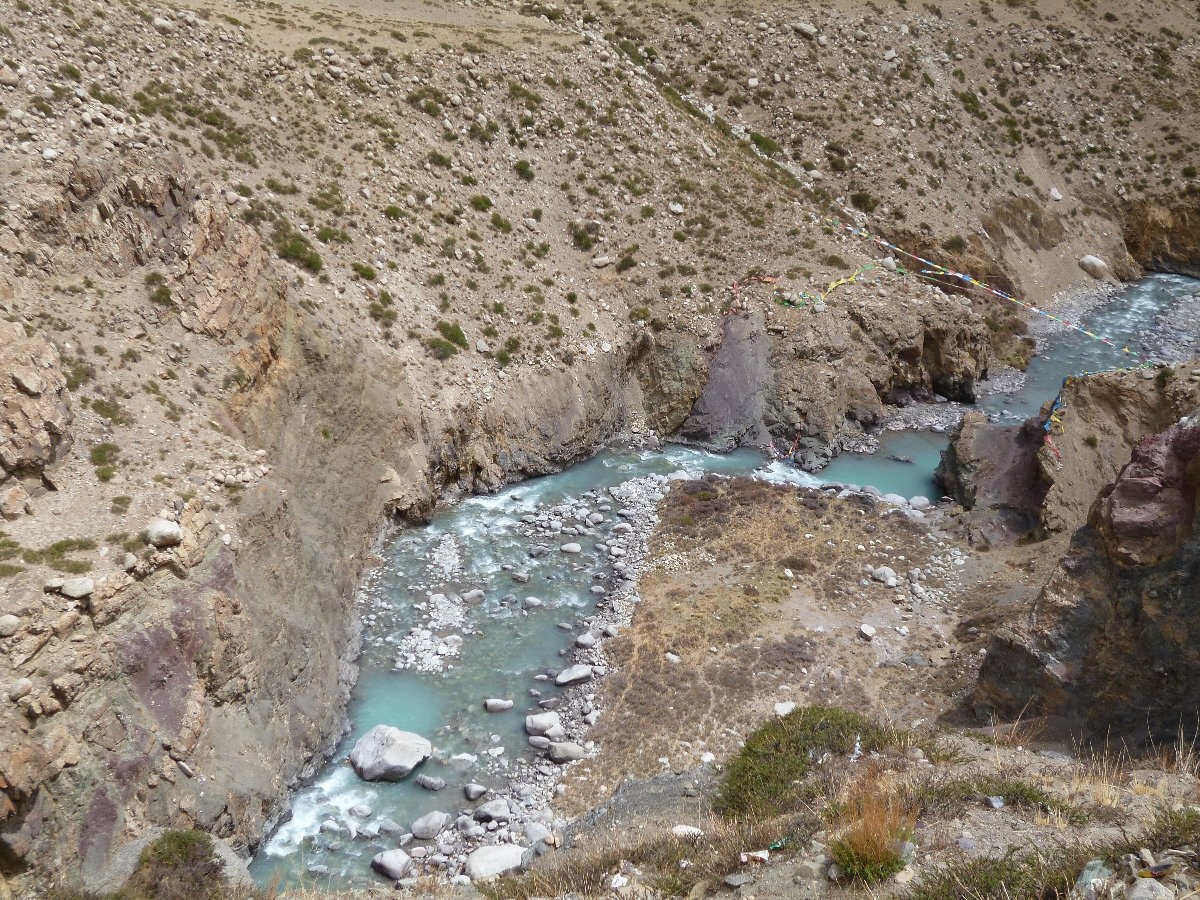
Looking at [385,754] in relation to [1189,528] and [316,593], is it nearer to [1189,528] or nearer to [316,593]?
[316,593]

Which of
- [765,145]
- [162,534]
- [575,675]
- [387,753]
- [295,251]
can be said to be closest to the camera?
[162,534]

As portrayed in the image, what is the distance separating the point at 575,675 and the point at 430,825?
15.9 ft

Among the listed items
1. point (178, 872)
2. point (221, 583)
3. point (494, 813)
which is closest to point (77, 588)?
point (221, 583)

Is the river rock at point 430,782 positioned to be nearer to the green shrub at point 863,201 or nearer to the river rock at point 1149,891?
the river rock at point 1149,891

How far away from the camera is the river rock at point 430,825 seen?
16.4 meters

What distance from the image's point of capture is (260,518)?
1853 centimetres

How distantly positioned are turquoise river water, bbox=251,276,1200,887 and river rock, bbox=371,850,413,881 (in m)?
0.30

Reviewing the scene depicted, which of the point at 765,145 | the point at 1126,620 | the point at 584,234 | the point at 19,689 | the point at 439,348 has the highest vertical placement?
the point at 765,145

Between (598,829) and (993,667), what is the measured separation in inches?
316

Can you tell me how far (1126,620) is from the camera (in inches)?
592

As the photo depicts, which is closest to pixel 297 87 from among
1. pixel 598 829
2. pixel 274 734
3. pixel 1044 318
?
pixel 274 734

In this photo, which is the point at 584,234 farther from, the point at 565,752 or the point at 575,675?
the point at 565,752

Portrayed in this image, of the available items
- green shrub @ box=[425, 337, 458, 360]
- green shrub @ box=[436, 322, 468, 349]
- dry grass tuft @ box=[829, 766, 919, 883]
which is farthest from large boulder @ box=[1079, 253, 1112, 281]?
dry grass tuft @ box=[829, 766, 919, 883]

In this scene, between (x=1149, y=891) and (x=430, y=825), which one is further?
(x=430, y=825)
